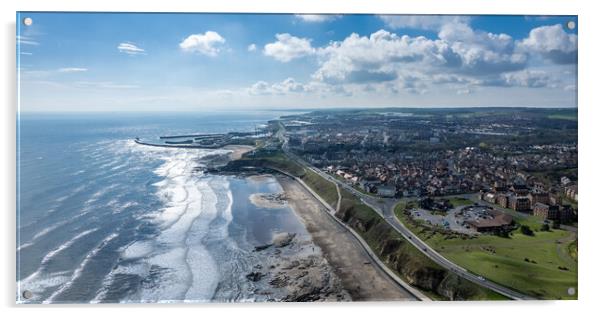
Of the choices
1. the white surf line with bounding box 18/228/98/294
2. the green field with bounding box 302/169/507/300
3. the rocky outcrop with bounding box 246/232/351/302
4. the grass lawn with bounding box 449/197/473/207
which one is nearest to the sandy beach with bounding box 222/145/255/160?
the green field with bounding box 302/169/507/300

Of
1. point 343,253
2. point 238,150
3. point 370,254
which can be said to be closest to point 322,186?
point 343,253

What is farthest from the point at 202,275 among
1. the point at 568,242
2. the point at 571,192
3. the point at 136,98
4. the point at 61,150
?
the point at 61,150

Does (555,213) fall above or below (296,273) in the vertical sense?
above

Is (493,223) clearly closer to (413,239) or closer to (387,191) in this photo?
(413,239)

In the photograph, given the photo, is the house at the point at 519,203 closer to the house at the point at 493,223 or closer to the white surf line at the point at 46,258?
the house at the point at 493,223

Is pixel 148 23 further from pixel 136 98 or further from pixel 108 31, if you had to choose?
pixel 136 98
